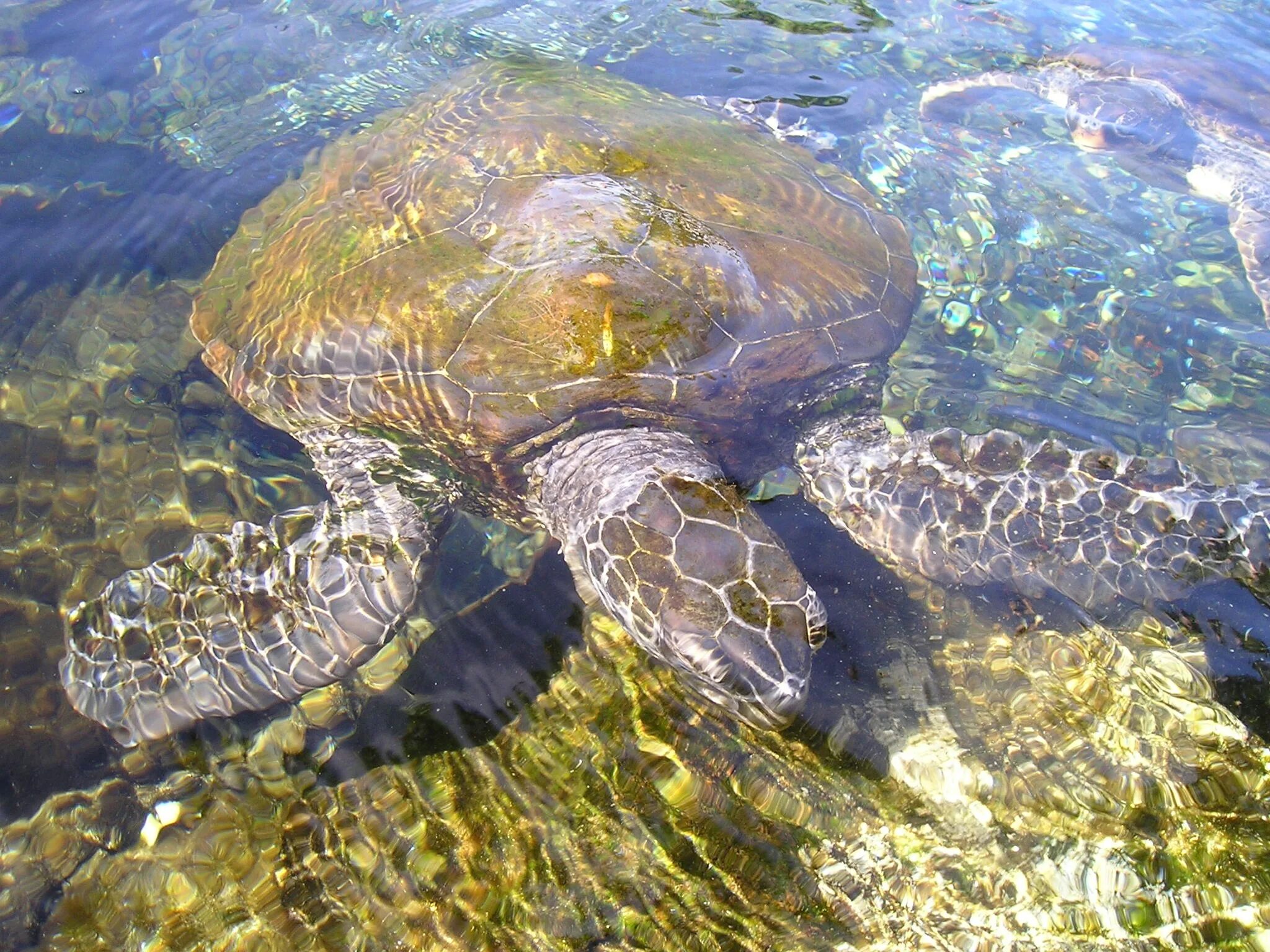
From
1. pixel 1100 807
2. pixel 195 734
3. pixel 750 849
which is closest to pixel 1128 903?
pixel 1100 807

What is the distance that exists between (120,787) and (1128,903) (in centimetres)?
384

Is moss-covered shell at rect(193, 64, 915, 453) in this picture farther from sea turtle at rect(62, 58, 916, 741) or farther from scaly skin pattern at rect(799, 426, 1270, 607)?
scaly skin pattern at rect(799, 426, 1270, 607)

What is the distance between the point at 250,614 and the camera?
→ 11.1ft

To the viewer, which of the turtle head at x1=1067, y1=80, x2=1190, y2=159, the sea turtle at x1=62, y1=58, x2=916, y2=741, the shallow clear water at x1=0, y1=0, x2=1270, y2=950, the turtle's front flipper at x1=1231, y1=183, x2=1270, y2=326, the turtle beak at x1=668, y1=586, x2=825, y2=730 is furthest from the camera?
the turtle head at x1=1067, y1=80, x2=1190, y2=159

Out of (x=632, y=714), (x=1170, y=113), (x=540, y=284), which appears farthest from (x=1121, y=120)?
(x=632, y=714)

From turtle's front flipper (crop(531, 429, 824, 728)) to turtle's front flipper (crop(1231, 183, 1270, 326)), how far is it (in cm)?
451

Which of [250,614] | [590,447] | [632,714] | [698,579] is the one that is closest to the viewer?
[698,579]

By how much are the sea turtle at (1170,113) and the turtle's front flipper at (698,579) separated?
5.14 meters

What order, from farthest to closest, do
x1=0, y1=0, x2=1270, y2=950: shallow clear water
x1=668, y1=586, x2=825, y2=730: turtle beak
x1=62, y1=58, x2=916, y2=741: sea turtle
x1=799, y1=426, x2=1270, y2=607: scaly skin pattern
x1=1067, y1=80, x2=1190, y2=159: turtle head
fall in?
x1=1067, y1=80, x2=1190, y2=159: turtle head, x1=799, y1=426, x2=1270, y2=607: scaly skin pattern, x1=62, y1=58, x2=916, y2=741: sea turtle, x1=668, y1=586, x2=825, y2=730: turtle beak, x1=0, y1=0, x2=1270, y2=950: shallow clear water

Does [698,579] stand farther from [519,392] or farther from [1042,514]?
[1042,514]

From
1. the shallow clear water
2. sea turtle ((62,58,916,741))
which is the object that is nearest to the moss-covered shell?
sea turtle ((62,58,916,741))

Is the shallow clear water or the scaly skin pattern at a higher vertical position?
the scaly skin pattern

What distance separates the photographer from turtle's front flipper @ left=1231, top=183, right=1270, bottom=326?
208 inches

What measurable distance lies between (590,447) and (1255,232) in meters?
5.54
